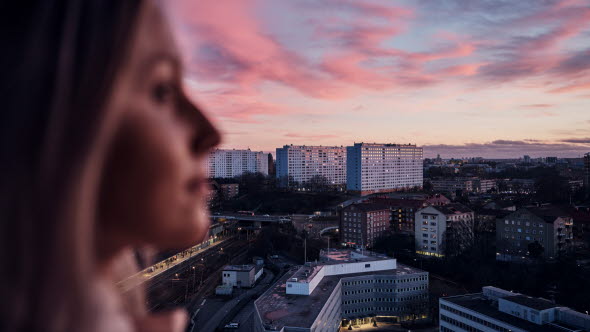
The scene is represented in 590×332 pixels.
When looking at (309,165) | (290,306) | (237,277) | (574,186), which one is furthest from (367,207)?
(574,186)

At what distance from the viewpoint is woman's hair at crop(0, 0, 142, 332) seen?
210mm

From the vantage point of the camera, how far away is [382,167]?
107ft

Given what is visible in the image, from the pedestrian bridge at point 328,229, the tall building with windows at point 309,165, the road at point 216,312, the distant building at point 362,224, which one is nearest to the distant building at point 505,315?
the road at point 216,312

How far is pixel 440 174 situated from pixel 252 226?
1166 inches

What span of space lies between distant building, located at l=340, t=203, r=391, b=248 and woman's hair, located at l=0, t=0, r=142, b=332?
18.0 m

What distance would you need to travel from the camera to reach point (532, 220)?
47.8 feet

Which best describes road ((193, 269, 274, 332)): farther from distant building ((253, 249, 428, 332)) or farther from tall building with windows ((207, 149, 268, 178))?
tall building with windows ((207, 149, 268, 178))

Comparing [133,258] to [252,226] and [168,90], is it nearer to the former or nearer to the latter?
A: [168,90]

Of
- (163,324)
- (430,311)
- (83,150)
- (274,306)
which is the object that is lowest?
(430,311)

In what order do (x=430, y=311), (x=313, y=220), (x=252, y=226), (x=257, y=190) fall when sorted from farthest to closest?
(x=257, y=190), (x=252, y=226), (x=313, y=220), (x=430, y=311)

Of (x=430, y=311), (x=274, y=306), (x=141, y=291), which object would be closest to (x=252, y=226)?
(x=430, y=311)

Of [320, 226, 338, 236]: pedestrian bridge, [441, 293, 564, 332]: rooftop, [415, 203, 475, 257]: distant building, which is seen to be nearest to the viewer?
[441, 293, 564, 332]: rooftop

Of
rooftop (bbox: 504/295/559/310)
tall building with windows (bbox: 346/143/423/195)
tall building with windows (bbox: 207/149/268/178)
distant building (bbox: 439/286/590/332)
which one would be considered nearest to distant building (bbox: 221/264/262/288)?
distant building (bbox: 439/286/590/332)

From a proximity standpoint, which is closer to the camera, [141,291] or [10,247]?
[10,247]
